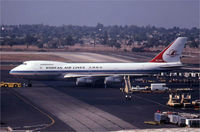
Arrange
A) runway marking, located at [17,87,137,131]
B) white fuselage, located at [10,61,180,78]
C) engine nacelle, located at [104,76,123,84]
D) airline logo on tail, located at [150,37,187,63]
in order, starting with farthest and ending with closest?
airline logo on tail, located at [150,37,187,63] → engine nacelle, located at [104,76,123,84] → white fuselage, located at [10,61,180,78] → runway marking, located at [17,87,137,131]

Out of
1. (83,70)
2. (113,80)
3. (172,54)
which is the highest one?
(172,54)

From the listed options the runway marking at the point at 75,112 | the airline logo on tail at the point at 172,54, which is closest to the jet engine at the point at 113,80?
the airline logo on tail at the point at 172,54

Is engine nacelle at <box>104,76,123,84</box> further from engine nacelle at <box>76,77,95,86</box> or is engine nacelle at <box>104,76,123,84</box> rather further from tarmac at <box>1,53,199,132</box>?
engine nacelle at <box>76,77,95,86</box>

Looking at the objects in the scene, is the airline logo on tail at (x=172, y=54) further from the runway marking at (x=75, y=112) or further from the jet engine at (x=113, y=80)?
the runway marking at (x=75, y=112)

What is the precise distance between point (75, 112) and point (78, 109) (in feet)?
6.52

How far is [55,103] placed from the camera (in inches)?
2003

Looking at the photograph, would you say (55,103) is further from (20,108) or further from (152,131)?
(152,131)

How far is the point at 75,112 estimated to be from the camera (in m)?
44.8

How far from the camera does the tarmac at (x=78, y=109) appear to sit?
3753cm

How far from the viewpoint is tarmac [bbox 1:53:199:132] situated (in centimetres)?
3753

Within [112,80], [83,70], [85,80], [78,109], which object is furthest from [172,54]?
[78,109]

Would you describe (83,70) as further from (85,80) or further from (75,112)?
(75,112)

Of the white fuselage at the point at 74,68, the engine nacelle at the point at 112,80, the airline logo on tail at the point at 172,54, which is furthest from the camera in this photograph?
the airline logo on tail at the point at 172,54

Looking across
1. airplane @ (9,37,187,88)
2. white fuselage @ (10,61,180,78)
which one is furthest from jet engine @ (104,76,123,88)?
white fuselage @ (10,61,180,78)
